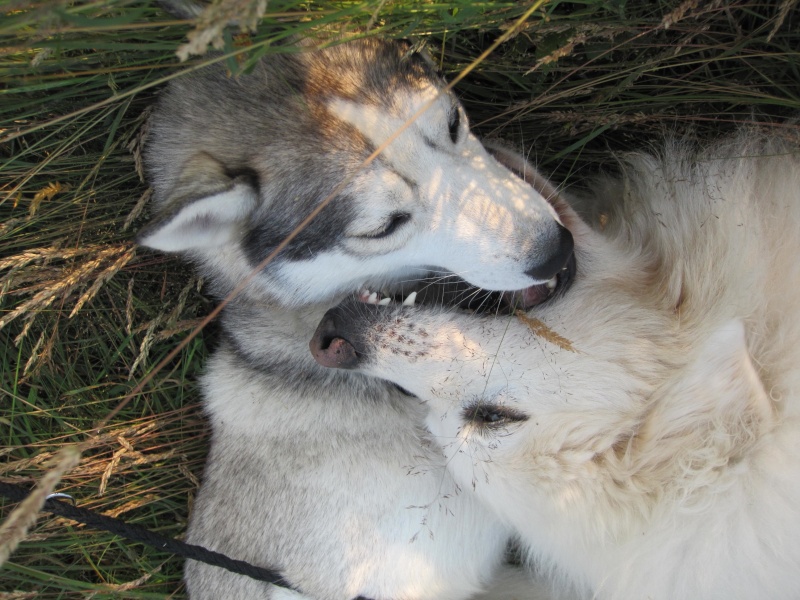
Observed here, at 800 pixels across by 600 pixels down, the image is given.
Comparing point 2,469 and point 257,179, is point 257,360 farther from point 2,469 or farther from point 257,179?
point 2,469

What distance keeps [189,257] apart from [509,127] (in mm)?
1635

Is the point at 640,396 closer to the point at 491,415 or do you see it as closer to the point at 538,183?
the point at 491,415

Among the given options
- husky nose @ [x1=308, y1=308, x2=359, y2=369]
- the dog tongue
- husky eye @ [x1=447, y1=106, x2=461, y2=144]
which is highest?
husky eye @ [x1=447, y1=106, x2=461, y2=144]

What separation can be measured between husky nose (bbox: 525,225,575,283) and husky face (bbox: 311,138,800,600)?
210 mm

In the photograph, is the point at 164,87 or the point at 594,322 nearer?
the point at 594,322

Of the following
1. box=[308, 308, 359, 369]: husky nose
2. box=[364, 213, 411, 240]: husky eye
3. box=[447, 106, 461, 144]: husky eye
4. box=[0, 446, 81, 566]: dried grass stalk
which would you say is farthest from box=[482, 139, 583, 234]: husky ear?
box=[0, 446, 81, 566]: dried grass stalk

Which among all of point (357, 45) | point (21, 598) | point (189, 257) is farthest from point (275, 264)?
point (21, 598)

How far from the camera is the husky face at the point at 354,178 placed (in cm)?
211

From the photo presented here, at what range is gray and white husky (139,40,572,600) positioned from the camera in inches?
83.8

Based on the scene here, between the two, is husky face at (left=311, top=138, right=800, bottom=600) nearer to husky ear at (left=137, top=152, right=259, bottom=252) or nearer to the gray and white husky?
the gray and white husky

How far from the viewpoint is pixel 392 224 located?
2180 mm

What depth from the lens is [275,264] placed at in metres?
2.40

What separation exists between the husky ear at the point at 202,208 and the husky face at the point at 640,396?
521 mm

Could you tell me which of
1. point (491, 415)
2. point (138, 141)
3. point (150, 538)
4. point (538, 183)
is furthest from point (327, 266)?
point (150, 538)
